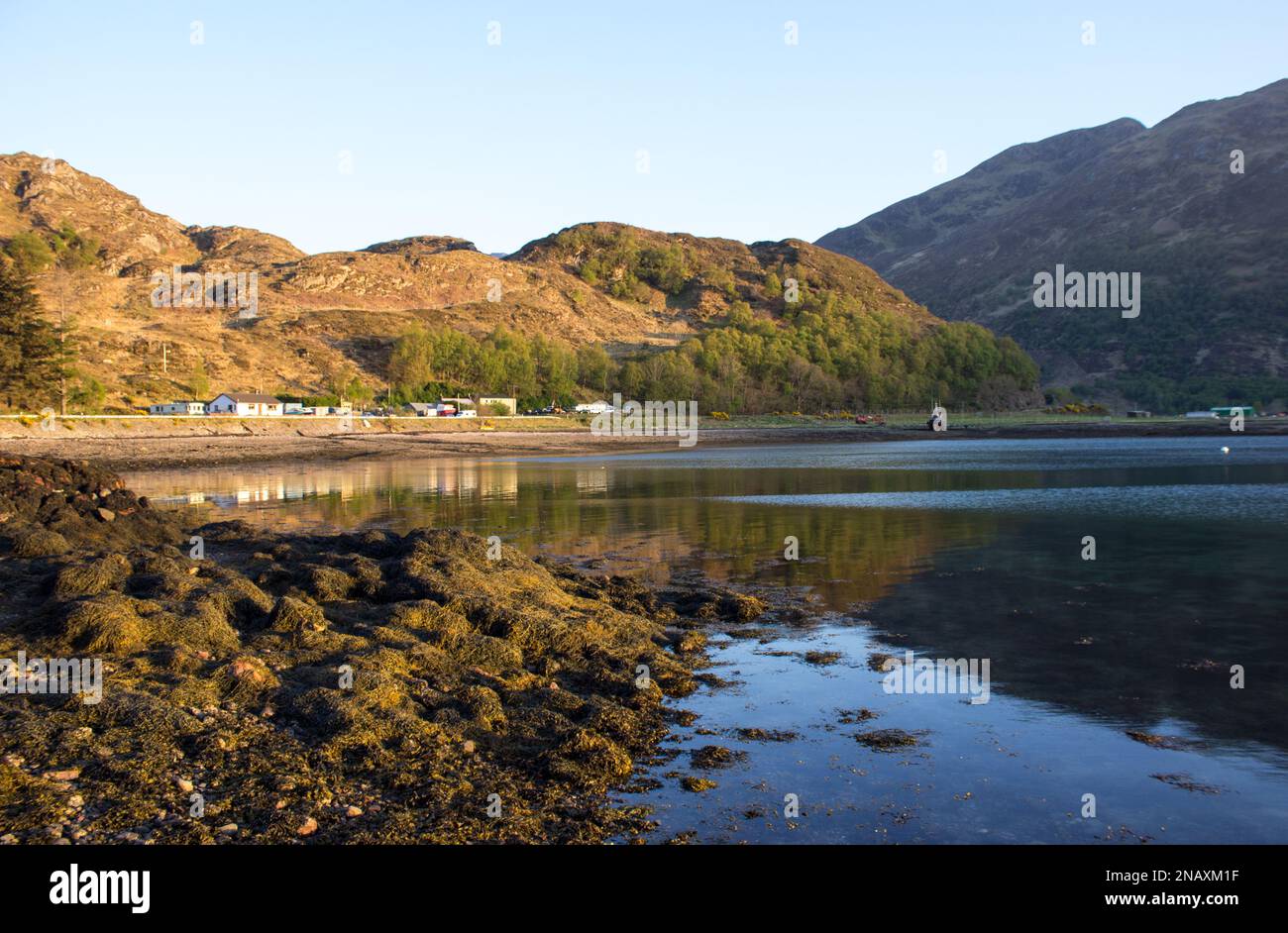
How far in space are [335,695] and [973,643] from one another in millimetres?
10088

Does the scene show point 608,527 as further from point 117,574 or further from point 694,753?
point 694,753

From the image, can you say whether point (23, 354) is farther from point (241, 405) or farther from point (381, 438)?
point (381, 438)

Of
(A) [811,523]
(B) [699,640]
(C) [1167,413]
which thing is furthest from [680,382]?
(B) [699,640]

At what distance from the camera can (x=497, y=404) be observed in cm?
12744

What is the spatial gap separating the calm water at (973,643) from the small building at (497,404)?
3275 inches
